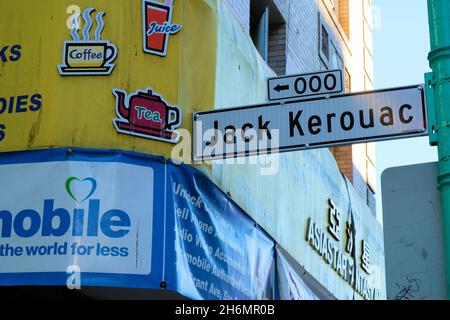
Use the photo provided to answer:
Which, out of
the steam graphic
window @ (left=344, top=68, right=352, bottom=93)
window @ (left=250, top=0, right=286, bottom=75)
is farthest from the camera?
window @ (left=344, top=68, right=352, bottom=93)

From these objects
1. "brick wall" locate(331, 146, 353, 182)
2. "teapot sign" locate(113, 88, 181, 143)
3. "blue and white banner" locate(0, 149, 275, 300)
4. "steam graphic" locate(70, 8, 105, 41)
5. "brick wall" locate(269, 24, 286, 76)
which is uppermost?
"brick wall" locate(269, 24, 286, 76)

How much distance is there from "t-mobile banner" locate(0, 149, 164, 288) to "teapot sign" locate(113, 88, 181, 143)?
286mm

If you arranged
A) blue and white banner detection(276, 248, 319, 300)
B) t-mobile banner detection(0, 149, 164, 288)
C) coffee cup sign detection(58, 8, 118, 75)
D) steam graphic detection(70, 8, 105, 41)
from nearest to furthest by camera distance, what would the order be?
1. t-mobile banner detection(0, 149, 164, 288)
2. coffee cup sign detection(58, 8, 118, 75)
3. steam graphic detection(70, 8, 105, 41)
4. blue and white banner detection(276, 248, 319, 300)

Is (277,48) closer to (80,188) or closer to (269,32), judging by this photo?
(269,32)

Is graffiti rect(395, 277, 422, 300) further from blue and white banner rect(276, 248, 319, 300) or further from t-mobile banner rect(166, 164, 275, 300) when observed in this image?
blue and white banner rect(276, 248, 319, 300)

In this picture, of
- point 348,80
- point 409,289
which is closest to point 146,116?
point 409,289

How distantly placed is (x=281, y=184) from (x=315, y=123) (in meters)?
3.51

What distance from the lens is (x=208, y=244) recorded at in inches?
337

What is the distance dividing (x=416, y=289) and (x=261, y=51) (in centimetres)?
832

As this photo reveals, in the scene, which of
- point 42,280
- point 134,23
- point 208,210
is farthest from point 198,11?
point 42,280

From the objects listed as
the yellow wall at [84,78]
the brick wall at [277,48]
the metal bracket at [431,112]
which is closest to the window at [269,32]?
the brick wall at [277,48]

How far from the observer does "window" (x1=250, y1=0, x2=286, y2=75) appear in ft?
42.7


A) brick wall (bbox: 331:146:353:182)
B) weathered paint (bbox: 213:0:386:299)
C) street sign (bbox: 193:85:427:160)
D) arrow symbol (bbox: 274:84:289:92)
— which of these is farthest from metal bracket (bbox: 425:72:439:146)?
brick wall (bbox: 331:146:353:182)
